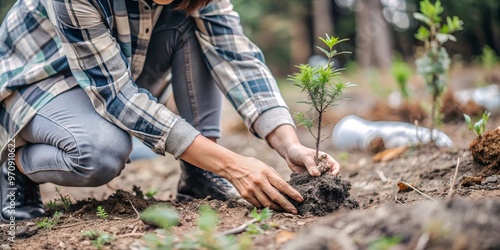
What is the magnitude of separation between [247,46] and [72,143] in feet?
2.88

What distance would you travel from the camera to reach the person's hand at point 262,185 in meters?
1.97

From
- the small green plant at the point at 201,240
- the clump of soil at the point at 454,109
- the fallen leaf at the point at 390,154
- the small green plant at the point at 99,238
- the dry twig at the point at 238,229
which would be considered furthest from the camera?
the clump of soil at the point at 454,109

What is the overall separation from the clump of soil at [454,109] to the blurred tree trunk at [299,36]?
10850 mm

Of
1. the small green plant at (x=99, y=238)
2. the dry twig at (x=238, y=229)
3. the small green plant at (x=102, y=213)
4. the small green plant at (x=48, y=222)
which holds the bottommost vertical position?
the small green plant at (x=48, y=222)

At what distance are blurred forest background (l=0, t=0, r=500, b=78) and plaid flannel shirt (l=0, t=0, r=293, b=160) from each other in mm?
5902

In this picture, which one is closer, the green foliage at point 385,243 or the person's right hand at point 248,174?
the green foliage at point 385,243

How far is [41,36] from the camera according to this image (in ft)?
8.02

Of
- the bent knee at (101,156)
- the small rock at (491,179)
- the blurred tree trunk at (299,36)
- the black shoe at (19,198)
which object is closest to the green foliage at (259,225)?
the bent knee at (101,156)

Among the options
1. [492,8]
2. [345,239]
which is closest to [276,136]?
[345,239]

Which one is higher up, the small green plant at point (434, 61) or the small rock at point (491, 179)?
the small green plant at point (434, 61)

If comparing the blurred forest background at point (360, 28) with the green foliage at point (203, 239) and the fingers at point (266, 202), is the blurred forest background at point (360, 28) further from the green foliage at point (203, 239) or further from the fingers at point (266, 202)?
the green foliage at point (203, 239)

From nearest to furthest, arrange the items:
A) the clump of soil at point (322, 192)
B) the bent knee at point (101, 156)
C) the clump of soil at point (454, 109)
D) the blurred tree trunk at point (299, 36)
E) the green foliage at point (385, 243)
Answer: the green foliage at point (385, 243) < the clump of soil at point (322, 192) < the bent knee at point (101, 156) < the clump of soil at point (454, 109) < the blurred tree trunk at point (299, 36)

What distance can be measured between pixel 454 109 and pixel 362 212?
334cm

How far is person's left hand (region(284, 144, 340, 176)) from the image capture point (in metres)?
2.10
